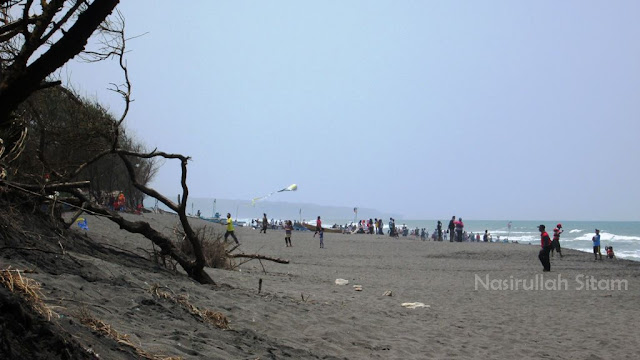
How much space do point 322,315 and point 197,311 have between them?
2.88m

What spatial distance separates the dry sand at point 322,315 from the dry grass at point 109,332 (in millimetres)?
93

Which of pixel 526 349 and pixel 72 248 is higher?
pixel 72 248

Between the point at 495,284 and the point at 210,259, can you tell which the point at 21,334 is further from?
the point at 495,284

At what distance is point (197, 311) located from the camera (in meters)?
6.65

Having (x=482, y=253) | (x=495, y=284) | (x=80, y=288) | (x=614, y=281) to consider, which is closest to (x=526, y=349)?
(x=80, y=288)

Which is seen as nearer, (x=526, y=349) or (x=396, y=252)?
(x=526, y=349)

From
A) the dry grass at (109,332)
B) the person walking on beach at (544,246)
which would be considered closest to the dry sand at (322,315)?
the dry grass at (109,332)

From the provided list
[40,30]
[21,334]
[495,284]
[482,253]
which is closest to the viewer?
[21,334]

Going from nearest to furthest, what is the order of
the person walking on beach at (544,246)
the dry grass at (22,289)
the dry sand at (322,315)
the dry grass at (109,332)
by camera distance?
1. the dry grass at (22,289)
2. the dry grass at (109,332)
3. the dry sand at (322,315)
4. the person walking on beach at (544,246)

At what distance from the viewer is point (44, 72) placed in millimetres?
4137

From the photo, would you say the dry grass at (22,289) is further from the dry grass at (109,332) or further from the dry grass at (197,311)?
the dry grass at (197,311)

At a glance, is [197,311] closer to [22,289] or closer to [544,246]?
[22,289]

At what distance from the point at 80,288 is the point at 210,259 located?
26.4ft

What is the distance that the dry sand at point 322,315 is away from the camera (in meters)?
5.34
